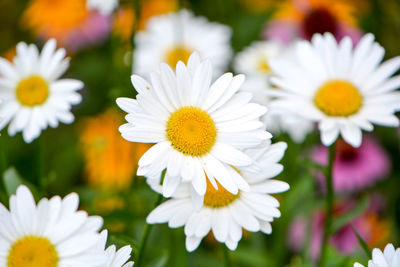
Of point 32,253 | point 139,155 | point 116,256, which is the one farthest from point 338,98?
point 139,155

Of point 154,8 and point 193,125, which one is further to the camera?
point 154,8

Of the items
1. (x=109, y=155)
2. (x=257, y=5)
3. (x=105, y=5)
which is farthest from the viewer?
(x=257, y=5)

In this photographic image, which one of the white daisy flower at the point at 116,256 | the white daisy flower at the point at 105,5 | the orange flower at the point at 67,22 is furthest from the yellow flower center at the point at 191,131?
the orange flower at the point at 67,22

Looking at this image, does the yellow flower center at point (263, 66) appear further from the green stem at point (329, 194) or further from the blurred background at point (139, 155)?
the green stem at point (329, 194)

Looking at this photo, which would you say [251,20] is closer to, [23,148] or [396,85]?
[23,148]

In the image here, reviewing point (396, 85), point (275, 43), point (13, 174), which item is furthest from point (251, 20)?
point (13, 174)

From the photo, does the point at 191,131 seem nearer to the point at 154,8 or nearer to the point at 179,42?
the point at 179,42
